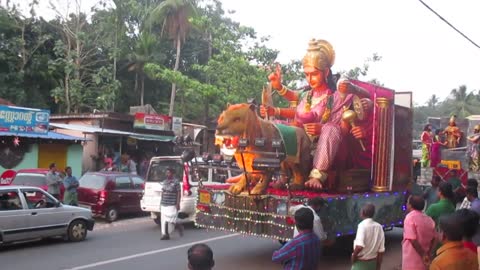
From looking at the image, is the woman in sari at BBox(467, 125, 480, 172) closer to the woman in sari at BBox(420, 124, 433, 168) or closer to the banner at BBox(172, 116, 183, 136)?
the woman in sari at BBox(420, 124, 433, 168)

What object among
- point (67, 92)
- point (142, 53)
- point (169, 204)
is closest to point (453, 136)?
point (169, 204)

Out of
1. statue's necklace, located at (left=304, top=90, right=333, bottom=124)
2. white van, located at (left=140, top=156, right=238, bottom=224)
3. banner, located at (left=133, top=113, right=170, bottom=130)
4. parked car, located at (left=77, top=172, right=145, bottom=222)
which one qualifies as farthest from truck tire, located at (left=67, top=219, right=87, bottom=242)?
banner, located at (left=133, top=113, right=170, bottom=130)

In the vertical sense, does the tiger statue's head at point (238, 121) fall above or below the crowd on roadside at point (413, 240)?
above

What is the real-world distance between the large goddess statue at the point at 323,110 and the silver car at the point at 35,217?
459 centimetres

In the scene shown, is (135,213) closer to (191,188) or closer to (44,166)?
(191,188)

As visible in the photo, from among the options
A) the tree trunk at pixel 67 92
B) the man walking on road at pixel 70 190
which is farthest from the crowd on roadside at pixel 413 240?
the tree trunk at pixel 67 92

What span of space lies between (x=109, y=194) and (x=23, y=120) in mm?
5938

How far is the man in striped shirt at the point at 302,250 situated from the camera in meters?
4.48

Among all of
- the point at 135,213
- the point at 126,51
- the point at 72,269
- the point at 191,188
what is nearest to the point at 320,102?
the point at 191,188

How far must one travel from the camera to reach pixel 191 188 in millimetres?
12906

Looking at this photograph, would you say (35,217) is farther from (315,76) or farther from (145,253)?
(315,76)

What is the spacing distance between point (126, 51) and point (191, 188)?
2218 centimetres

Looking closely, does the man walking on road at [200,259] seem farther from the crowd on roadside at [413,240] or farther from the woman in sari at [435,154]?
the woman in sari at [435,154]

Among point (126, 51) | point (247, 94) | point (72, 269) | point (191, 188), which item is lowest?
point (72, 269)
